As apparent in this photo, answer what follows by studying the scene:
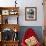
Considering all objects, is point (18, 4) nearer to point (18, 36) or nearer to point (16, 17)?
point (16, 17)

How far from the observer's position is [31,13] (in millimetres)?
5973

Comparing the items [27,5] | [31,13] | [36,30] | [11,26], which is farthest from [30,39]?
[27,5]

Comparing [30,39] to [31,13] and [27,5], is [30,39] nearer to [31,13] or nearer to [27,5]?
[31,13]

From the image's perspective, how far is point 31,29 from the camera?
5.80 m

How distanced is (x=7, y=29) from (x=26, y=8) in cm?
102

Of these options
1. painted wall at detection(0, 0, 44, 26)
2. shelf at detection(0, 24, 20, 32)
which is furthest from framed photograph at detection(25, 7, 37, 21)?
shelf at detection(0, 24, 20, 32)

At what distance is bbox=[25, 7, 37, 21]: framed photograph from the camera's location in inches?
234

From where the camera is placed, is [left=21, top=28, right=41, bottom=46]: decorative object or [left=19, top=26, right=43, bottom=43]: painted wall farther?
[left=19, top=26, right=43, bottom=43]: painted wall

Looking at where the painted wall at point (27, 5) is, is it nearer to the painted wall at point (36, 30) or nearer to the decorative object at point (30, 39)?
the painted wall at point (36, 30)

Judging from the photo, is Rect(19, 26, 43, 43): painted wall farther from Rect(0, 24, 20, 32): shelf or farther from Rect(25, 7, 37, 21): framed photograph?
Rect(25, 7, 37, 21): framed photograph

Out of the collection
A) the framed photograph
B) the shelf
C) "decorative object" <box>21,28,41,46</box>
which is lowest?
"decorative object" <box>21,28,41,46</box>

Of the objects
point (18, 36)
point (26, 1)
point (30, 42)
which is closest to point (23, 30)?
point (18, 36)

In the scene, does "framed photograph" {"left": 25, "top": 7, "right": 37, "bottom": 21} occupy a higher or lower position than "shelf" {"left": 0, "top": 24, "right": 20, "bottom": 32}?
higher

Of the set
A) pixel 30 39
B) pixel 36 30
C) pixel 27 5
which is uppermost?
pixel 27 5
